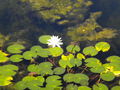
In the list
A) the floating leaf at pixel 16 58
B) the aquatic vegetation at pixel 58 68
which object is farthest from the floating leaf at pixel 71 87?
the floating leaf at pixel 16 58

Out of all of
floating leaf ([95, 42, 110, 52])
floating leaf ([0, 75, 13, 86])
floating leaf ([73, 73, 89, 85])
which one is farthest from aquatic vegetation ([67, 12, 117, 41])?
floating leaf ([0, 75, 13, 86])

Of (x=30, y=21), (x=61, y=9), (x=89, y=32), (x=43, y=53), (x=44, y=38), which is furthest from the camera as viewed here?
(x=61, y=9)

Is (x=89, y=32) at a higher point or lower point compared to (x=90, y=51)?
higher

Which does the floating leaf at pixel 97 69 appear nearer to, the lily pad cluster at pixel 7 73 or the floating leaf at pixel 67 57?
the floating leaf at pixel 67 57

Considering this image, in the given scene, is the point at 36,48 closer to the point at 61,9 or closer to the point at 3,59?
the point at 3,59

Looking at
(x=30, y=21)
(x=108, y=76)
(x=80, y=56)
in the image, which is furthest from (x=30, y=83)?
(x=30, y=21)

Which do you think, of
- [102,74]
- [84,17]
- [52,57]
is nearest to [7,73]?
[52,57]

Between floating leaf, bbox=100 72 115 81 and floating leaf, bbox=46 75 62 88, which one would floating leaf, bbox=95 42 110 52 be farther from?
floating leaf, bbox=46 75 62 88
